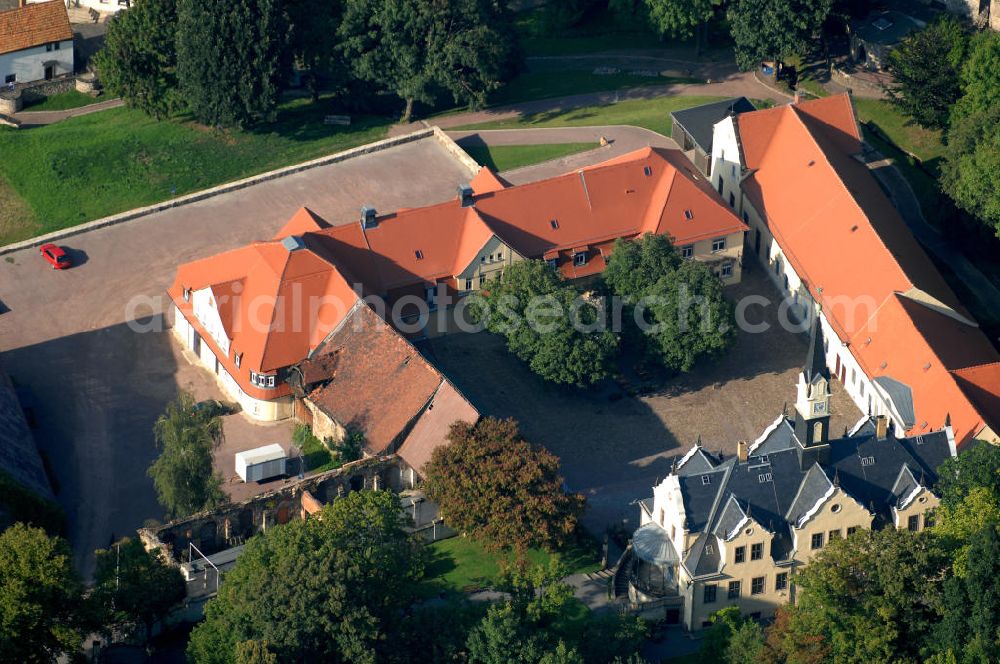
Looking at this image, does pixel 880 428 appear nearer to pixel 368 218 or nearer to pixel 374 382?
pixel 374 382

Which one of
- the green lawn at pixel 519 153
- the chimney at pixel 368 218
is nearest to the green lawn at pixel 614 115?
the green lawn at pixel 519 153

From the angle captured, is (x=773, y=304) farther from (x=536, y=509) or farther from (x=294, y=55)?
(x=294, y=55)

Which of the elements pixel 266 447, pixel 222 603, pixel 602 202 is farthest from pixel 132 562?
pixel 602 202

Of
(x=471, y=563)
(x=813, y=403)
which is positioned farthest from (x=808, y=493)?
(x=471, y=563)

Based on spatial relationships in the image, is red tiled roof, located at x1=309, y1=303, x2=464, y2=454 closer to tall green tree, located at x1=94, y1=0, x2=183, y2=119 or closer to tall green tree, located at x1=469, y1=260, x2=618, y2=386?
tall green tree, located at x1=469, y1=260, x2=618, y2=386

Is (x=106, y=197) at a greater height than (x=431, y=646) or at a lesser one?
greater

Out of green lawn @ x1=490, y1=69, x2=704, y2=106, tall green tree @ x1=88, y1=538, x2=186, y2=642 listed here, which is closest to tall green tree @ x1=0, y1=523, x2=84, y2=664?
tall green tree @ x1=88, y1=538, x2=186, y2=642
